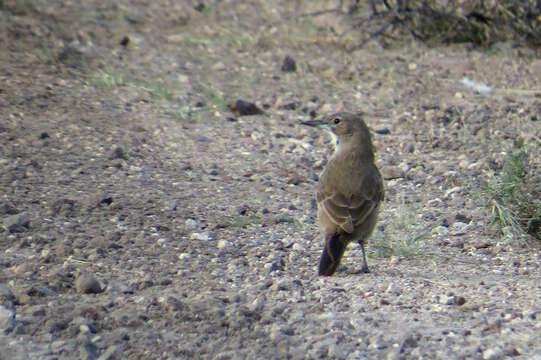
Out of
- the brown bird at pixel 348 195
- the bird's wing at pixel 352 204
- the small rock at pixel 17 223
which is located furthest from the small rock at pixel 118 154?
the bird's wing at pixel 352 204

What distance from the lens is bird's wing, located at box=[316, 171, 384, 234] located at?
222 inches

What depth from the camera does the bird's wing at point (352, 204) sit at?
5.63m

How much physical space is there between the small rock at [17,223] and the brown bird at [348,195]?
186 centimetres

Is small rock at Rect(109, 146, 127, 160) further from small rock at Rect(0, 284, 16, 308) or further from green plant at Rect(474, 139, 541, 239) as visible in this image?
green plant at Rect(474, 139, 541, 239)

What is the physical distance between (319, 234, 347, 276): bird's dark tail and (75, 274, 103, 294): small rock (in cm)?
129

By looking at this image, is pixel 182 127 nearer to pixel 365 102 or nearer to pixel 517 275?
pixel 365 102

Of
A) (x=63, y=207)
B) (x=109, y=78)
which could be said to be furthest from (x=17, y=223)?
(x=109, y=78)

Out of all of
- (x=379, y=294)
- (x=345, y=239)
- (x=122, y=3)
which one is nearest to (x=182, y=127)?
(x=345, y=239)

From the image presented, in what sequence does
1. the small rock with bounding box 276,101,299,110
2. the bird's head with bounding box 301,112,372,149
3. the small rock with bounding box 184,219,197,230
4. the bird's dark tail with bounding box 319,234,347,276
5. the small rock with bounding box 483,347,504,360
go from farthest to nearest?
the small rock with bounding box 276,101,299,110 < the bird's head with bounding box 301,112,372,149 < the small rock with bounding box 184,219,197,230 < the bird's dark tail with bounding box 319,234,347,276 < the small rock with bounding box 483,347,504,360

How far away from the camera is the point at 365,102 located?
29.8 feet

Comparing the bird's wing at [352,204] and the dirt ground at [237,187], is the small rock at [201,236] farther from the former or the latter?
the bird's wing at [352,204]

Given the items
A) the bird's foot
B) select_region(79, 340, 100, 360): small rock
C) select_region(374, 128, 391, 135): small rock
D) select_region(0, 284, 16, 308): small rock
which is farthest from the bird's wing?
select_region(374, 128, 391, 135): small rock

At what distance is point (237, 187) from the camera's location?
703 centimetres

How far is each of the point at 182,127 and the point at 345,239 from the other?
3.01m
